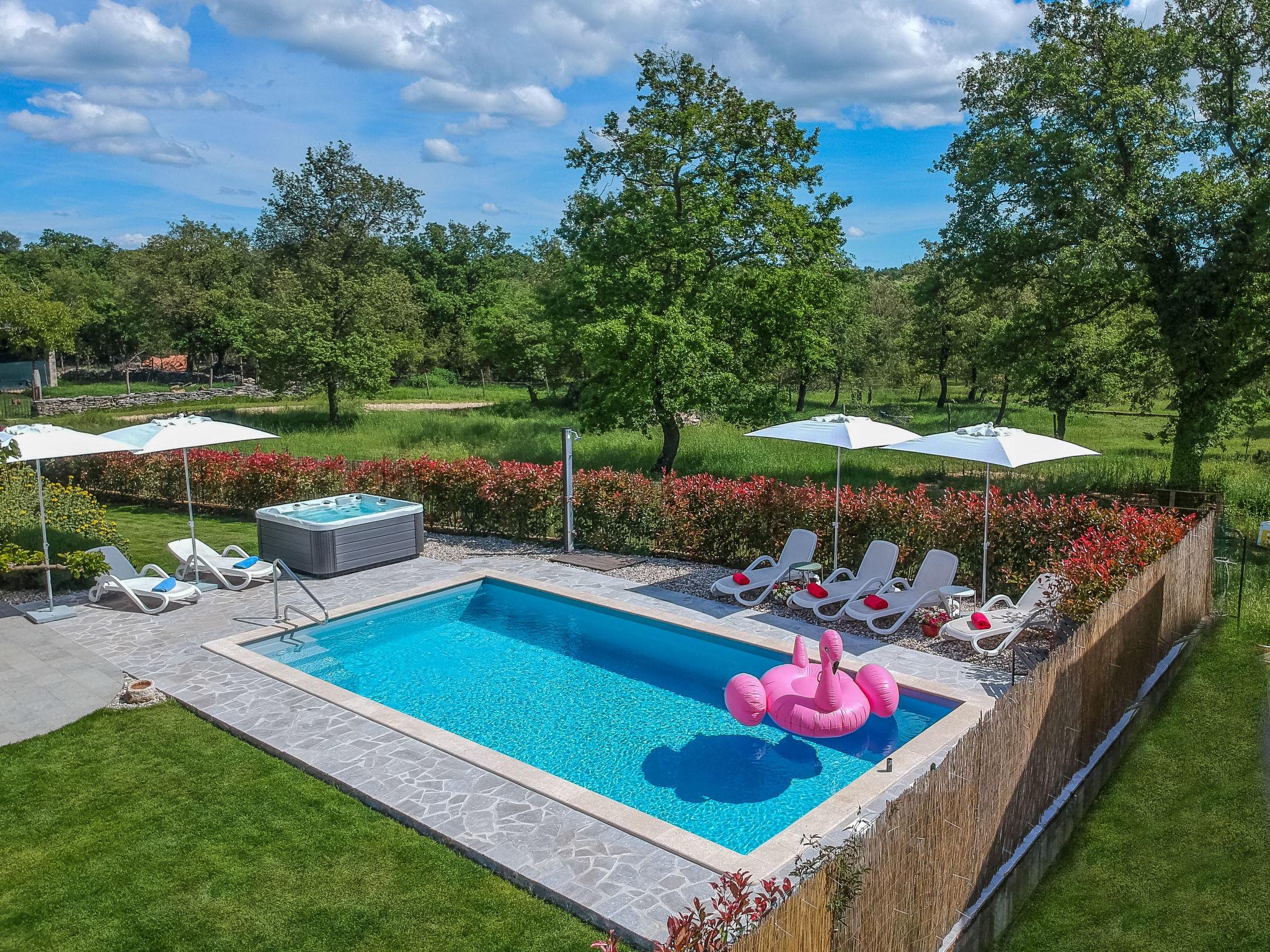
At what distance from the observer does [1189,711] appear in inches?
290

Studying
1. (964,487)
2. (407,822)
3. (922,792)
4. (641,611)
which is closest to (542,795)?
(407,822)

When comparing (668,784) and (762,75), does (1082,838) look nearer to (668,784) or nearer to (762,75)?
(668,784)

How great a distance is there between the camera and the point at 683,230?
2019 centimetres

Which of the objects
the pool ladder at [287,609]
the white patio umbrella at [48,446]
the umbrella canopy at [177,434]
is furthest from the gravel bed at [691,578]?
the white patio umbrella at [48,446]

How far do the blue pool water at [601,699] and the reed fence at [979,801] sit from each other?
5.57ft

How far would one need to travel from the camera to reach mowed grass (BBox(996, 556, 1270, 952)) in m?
4.68

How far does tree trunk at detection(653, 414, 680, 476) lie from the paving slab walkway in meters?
14.1

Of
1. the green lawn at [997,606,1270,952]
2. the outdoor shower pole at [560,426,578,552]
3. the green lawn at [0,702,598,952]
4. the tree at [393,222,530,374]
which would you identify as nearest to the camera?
the green lawn at [997,606,1270,952]

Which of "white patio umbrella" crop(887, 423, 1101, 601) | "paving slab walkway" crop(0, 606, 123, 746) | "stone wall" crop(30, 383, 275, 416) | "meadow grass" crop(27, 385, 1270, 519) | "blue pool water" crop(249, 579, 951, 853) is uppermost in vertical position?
"white patio umbrella" crop(887, 423, 1101, 601)

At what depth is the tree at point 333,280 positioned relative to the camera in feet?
101

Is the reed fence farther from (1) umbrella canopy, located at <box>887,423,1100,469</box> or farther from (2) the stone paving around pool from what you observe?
(1) umbrella canopy, located at <box>887,423,1100,469</box>

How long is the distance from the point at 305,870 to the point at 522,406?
114 feet

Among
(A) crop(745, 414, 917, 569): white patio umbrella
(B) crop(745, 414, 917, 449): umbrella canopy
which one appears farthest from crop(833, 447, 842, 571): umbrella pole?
(B) crop(745, 414, 917, 449): umbrella canopy

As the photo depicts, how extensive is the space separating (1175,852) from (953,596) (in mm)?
4664
